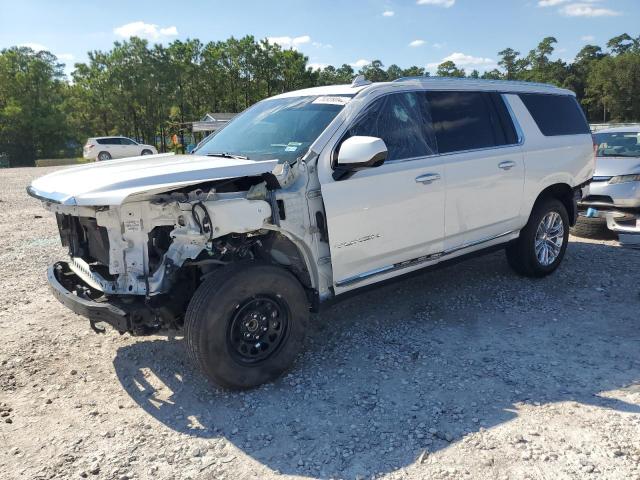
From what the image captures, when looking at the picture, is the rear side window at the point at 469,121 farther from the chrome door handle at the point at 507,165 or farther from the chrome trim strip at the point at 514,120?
the chrome door handle at the point at 507,165

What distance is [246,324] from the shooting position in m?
3.51

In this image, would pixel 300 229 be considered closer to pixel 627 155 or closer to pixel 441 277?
pixel 441 277

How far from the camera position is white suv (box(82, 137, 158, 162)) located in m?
33.0

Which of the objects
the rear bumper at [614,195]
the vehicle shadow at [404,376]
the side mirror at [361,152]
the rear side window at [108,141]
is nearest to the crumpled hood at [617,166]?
the rear bumper at [614,195]

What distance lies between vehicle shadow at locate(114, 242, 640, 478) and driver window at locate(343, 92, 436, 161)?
157 centimetres

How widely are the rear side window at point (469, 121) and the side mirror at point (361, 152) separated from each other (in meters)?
1.12

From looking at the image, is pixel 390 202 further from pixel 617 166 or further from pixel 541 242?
pixel 617 166

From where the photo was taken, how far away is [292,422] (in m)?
3.26

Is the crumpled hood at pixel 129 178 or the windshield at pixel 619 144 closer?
the crumpled hood at pixel 129 178

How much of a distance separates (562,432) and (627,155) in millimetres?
6512

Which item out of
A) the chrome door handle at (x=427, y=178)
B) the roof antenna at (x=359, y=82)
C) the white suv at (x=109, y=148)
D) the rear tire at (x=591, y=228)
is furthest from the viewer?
the white suv at (x=109, y=148)

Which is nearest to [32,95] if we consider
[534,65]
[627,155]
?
[627,155]

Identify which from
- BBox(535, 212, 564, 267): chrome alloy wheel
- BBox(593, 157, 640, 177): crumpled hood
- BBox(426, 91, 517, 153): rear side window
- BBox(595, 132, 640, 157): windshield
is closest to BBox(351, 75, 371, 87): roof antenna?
BBox(426, 91, 517, 153): rear side window

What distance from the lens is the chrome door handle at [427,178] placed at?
4266mm
